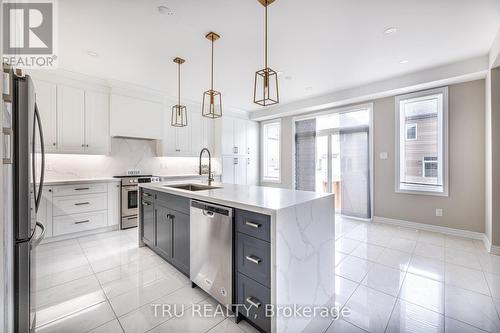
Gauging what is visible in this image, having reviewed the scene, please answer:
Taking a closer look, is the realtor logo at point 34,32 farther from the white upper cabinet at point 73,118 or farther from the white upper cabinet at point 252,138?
the white upper cabinet at point 252,138

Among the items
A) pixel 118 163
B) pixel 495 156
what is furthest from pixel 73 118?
pixel 495 156

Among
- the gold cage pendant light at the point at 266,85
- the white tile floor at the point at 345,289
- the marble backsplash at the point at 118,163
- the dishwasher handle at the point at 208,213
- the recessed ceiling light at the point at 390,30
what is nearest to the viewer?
the white tile floor at the point at 345,289

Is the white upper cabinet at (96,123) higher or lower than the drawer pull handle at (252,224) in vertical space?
higher

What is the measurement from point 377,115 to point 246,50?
302cm

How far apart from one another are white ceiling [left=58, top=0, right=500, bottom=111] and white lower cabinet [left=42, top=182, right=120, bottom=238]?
1.94m

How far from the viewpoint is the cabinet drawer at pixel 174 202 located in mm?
2223

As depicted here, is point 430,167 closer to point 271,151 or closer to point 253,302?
point 271,151

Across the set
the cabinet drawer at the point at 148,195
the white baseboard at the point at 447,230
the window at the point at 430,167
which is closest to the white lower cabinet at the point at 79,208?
the cabinet drawer at the point at 148,195

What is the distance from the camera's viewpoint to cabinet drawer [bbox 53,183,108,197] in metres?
3.40

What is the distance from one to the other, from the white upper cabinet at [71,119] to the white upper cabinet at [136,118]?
1.48 ft

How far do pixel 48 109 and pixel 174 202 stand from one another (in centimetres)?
286

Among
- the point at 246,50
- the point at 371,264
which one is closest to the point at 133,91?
the point at 246,50

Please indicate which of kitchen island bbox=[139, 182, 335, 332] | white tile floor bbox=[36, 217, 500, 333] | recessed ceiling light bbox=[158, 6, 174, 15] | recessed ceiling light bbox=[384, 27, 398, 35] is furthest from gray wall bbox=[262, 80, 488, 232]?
recessed ceiling light bbox=[158, 6, 174, 15]

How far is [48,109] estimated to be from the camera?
11.3 feet
